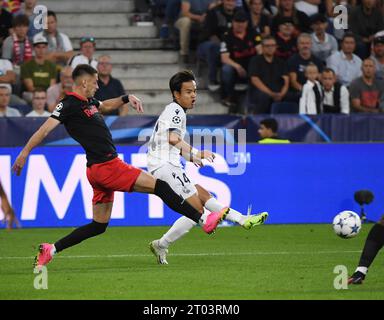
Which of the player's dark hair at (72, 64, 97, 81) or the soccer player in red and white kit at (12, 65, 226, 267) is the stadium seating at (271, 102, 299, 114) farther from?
the player's dark hair at (72, 64, 97, 81)

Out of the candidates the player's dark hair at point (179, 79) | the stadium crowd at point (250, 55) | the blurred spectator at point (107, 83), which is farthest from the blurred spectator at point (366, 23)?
the player's dark hair at point (179, 79)

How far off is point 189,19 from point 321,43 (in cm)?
269

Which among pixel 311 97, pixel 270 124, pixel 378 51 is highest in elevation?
pixel 378 51

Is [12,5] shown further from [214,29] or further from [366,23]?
[366,23]

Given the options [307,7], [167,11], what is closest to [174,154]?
[167,11]

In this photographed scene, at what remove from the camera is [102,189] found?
1143 centimetres

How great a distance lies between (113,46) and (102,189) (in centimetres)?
1144

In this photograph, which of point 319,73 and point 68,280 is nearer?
point 68,280

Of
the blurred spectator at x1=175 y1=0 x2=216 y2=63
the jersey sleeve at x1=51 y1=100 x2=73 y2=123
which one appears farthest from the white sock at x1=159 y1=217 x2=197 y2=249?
the blurred spectator at x1=175 y1=0 x2=216 y2=63

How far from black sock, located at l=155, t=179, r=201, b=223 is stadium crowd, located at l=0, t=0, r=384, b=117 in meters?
7.29

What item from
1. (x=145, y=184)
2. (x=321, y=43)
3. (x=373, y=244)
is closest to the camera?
(x=373, y=244)

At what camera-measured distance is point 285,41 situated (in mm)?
21125
